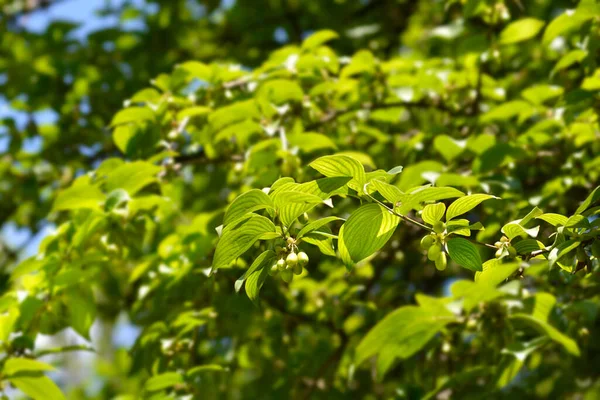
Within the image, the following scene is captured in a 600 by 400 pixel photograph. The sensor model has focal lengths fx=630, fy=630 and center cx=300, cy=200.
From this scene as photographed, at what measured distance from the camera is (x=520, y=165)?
238 cm

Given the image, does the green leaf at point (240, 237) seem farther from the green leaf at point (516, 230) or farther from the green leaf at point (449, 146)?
the green leaf at point (449, 146)

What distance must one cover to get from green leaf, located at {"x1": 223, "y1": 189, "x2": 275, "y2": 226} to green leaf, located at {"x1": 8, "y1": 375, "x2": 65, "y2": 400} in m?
0.83

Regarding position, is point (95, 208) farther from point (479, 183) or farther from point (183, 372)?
point (479, 183)

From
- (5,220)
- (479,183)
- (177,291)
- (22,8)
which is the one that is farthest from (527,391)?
(22,8)

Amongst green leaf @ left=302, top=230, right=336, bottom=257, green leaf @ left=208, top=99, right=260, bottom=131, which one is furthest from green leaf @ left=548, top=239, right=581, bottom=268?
green leaf @ left=208, top=99, right=260, bottom=131

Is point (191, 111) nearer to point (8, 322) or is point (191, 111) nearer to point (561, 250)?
point (8, 322)

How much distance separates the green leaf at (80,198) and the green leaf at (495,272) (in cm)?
110

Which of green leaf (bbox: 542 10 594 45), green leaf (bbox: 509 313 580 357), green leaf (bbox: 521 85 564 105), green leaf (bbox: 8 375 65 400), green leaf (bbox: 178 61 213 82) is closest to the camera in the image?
green leaf (bbox: 509 313 580 357)

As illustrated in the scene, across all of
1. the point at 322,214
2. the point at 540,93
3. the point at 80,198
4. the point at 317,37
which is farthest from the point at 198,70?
the point at 540,93

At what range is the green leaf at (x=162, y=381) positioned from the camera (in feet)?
5.67

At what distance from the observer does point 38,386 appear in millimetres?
1619

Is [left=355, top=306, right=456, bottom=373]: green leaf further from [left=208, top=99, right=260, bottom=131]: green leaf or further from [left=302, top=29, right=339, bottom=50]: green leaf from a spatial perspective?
[left=302, top=29, right=339, bottom=50]: green leaf

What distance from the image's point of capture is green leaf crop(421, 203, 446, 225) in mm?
1133

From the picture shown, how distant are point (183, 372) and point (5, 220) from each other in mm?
2024
